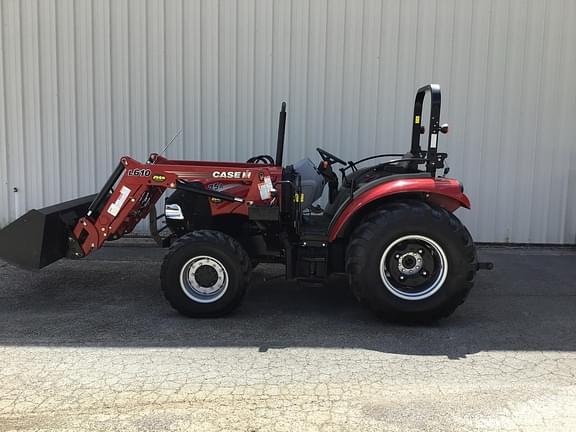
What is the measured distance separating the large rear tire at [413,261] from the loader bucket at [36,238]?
249cm

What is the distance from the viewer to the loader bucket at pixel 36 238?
15.8 feet

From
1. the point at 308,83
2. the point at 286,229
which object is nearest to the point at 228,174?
the point at 286,229

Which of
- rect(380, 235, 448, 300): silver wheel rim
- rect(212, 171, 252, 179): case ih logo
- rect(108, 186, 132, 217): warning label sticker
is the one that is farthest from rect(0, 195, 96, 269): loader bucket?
rect(380, 235, 448, 300): silver wheel rim

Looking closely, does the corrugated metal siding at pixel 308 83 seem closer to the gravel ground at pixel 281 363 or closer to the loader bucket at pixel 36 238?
the gravel ground at pixel 281 363

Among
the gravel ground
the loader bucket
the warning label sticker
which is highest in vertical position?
the warning label sticker

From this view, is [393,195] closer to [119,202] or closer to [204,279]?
[204,279]

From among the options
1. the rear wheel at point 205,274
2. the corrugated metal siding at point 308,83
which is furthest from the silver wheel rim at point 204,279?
the corrugated metal siding at point 308,83

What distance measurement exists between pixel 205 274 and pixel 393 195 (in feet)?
5.39

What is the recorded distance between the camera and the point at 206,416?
10.3ft

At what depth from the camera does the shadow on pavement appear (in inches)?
166

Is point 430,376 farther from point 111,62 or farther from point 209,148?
point 111,62

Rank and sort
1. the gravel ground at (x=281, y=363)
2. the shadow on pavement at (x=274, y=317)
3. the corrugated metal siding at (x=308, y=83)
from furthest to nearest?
the corrugated metal siding at (x=308, y=83) < the shadow on pavement at (x=274, y=317) < the gravel ground at (x=281, y=363)

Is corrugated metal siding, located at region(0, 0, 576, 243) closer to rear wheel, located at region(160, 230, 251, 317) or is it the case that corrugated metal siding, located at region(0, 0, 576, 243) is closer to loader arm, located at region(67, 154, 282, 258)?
loader arm, located at region(67, 154, 282, 258)

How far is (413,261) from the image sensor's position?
451 cm
